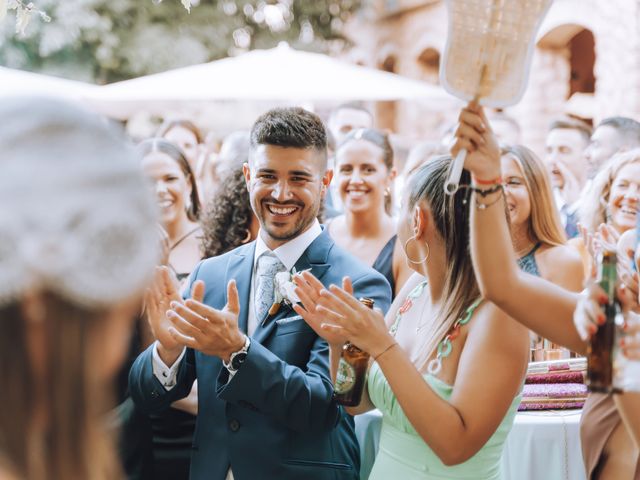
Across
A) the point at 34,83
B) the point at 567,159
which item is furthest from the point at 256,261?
the point at 34,83

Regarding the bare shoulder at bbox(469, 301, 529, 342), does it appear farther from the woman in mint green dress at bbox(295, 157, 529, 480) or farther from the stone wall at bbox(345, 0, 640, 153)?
the stone wall at bbox(345, 0, 640, 153)

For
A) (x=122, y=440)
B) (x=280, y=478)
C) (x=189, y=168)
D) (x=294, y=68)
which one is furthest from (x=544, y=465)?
(x=294, y=68)

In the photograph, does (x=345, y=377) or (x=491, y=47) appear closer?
(x=491, y=47)

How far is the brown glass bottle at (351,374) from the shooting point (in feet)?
8.09

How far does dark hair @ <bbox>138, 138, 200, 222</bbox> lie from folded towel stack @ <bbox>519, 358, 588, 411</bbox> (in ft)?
7.13

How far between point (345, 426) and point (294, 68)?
6.13m

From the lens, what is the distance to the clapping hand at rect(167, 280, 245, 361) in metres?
2.37

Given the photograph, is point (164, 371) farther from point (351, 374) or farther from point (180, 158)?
point (180, 158)

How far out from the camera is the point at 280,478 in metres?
2.61

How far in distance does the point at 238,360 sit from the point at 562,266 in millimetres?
2284

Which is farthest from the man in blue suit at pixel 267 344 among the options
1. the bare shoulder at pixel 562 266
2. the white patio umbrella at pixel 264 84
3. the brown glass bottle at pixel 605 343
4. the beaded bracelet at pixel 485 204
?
the white patio umbrella at pixel 264 84

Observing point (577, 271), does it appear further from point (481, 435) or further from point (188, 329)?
point (188, 329)

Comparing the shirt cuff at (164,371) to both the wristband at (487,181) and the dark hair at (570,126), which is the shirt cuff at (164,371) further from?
the dark hair at (570,126)

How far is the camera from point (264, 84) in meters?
8.20
